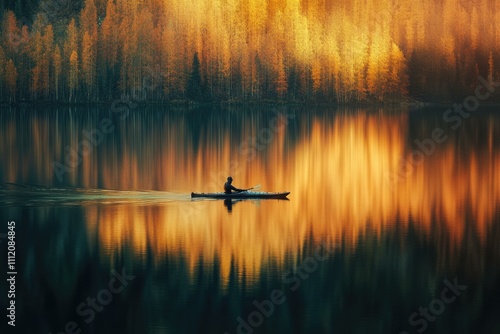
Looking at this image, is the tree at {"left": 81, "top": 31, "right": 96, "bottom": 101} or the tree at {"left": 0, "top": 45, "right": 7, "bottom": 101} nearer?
the tree at {"left": 0, "top": 45, "right": 7, "bottom": 101}

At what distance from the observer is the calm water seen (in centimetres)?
2062

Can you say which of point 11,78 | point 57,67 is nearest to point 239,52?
point 57,67

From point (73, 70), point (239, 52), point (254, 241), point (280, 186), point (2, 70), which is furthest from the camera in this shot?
point (239, 52)

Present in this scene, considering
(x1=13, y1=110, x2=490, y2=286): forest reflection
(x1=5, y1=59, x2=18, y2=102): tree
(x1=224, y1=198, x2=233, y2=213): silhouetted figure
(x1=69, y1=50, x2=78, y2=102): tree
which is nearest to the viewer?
(x1=13, y1=110, x2=490, y2=286): forest reflection

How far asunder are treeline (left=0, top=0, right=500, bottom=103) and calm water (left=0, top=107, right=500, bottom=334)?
6664cm

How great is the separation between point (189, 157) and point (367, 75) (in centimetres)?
8610

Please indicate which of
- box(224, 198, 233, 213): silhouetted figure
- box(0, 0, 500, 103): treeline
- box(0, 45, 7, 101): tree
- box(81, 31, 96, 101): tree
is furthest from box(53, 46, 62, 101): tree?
box(224, 198, 233, 213): silhouetted figure

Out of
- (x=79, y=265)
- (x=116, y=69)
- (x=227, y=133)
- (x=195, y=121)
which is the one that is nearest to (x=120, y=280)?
(x=79, y=265)

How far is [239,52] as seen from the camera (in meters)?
128

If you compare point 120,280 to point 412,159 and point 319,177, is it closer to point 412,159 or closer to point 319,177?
point 319,177

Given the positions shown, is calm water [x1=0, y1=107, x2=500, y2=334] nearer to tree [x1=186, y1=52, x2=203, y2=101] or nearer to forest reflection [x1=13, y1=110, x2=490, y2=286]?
forest reflection [x1=13, y1=110, x2=490, y2=286]

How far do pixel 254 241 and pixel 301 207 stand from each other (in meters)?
6.60

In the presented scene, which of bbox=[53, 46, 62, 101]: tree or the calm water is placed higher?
bbox=[53, 46, 62, 101]: tree

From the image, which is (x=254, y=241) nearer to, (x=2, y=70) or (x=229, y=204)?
(x=229, y=204)
